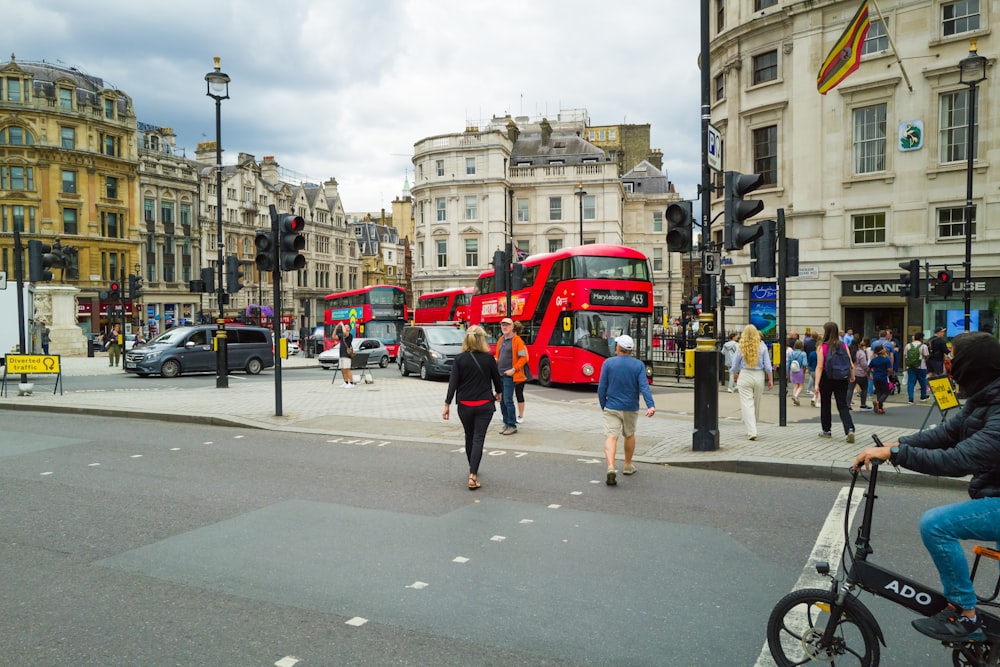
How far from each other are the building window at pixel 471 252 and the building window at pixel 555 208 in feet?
23.0

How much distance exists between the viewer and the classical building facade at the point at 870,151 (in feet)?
83.7

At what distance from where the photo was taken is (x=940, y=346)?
16078 mm

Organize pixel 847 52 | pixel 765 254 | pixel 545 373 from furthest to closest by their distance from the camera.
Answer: pixel 545 373, pixel 847 52, pixel 765 254

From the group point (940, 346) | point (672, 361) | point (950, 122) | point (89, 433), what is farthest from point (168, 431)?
point (950, 122)

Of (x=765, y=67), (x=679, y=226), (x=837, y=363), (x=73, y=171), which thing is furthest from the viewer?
(x=73, y=171)

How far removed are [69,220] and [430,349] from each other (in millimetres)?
49990

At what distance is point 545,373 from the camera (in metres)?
22.8

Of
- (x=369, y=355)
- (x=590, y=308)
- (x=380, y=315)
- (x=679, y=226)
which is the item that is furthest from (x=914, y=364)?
(x=380, y=315)

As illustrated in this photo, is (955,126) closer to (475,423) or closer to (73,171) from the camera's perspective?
(475,423)

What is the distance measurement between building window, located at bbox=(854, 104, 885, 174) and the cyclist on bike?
27.3 m

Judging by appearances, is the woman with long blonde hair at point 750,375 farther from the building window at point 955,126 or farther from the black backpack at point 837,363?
the building window at point 955,126

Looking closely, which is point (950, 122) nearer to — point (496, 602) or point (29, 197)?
point (496, 602)

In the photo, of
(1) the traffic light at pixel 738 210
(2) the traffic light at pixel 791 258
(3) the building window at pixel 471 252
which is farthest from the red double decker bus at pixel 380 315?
(1) the traffic light at pixel 738 210

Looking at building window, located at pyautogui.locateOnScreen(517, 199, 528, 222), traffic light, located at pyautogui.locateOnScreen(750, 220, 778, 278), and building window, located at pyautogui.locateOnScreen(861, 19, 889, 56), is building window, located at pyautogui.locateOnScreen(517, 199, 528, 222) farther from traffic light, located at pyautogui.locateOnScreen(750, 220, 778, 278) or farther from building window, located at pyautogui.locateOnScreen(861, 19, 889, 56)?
traffic light, located at pyautogui.locateOnScreen(750, 220, 778, 278)
